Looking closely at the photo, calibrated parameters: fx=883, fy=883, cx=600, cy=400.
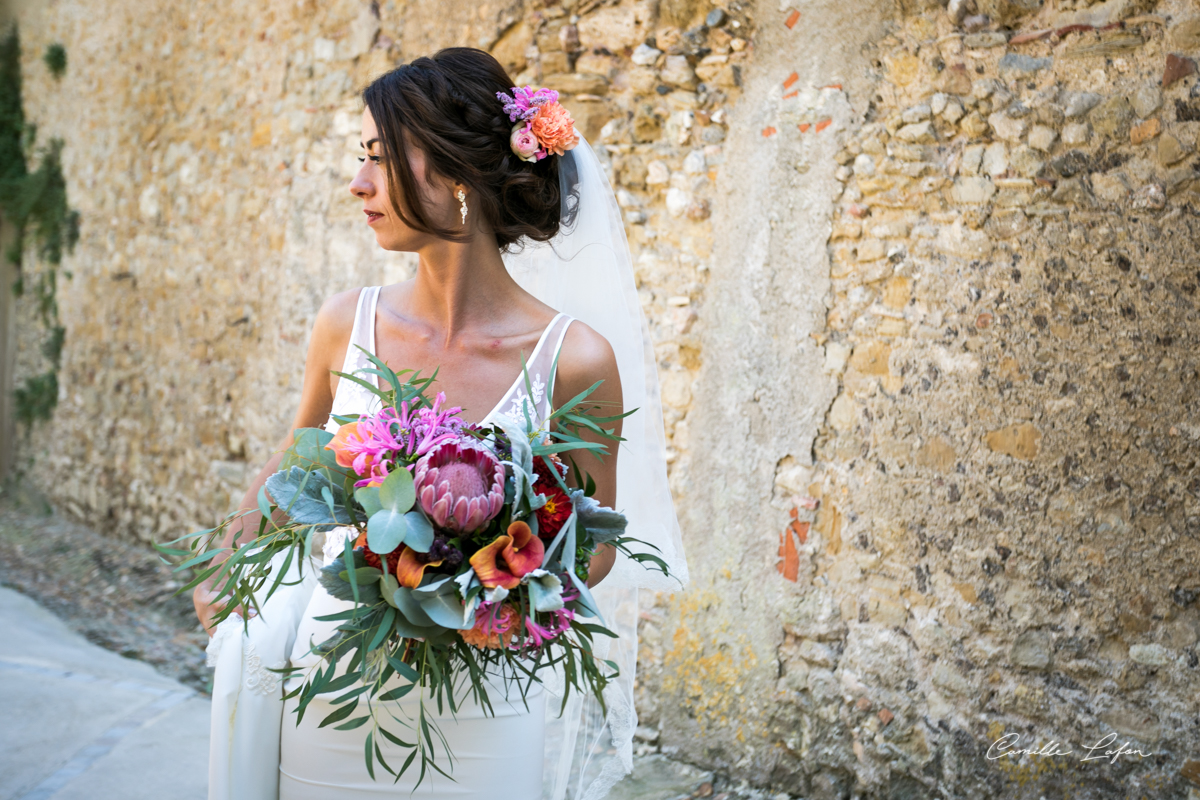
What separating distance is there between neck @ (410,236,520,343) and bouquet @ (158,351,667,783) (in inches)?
19.8

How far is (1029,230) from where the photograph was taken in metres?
2.58

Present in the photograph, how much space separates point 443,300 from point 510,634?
85 centimetres

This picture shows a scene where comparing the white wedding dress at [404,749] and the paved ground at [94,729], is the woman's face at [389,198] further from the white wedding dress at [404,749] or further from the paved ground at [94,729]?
the paved ground at [94,729]

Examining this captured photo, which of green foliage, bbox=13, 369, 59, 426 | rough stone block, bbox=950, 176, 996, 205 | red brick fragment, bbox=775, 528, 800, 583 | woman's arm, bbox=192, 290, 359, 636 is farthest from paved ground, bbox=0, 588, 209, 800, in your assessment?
green foliage, bbox=13, 369, 59, 426

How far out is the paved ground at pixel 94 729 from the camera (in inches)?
123

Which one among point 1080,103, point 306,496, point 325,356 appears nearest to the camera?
point 306,496

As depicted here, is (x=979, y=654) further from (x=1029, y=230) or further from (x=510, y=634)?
(x=510, y=634)

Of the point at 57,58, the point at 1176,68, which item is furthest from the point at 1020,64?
the point at 57,58

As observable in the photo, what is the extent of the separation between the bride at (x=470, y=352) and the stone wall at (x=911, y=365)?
1.06 metres

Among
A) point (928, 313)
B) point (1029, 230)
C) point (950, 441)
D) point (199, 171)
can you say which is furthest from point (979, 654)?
point (199, 171)

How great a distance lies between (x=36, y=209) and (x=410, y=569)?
7.98 metres

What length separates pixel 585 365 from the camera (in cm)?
181

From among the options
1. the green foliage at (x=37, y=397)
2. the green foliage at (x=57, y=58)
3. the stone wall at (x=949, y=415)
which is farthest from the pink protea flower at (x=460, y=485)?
the green foliage at (x=57, y=58)

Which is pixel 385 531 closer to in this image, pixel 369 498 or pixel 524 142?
pixel 369 498
